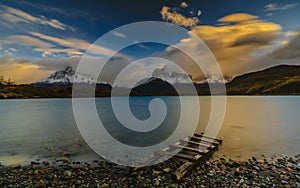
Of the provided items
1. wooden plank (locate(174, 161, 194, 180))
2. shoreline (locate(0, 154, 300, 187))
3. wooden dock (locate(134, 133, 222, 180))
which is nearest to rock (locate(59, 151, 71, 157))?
shoreline (locate(0, 154, 300, 187))

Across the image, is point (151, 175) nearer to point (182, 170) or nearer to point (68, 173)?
point (182, 170)

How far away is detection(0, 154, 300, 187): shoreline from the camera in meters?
8.11

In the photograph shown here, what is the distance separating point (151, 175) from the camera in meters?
8.87

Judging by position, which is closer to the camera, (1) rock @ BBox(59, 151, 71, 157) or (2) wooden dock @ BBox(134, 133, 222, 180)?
(2) wooden dock @ BBox(134, 133, 222, 180)

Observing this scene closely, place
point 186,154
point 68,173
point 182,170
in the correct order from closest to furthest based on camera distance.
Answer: point 182,170 → point 68,173 → point 186,154

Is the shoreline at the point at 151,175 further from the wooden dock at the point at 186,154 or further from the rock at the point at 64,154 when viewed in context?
the rock at the point at 64,154

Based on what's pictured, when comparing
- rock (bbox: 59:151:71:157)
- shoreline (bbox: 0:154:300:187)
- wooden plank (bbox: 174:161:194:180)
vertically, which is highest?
wooden plank (bbox: 174:161:194:180)

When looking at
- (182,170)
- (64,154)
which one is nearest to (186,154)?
(182,170)

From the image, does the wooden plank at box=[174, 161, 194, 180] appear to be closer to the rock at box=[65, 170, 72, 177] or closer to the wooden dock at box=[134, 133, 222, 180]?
the wooden dock at box=[134, 133, 222, 180]

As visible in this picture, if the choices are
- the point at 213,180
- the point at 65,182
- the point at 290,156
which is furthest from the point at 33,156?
the point at 290,156

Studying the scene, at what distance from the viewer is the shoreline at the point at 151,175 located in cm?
811

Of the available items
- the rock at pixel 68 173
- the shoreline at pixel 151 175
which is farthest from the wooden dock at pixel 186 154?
the rock at pixel 68 173

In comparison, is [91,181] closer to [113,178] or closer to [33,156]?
[113,178]

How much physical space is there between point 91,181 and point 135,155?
4558mm
